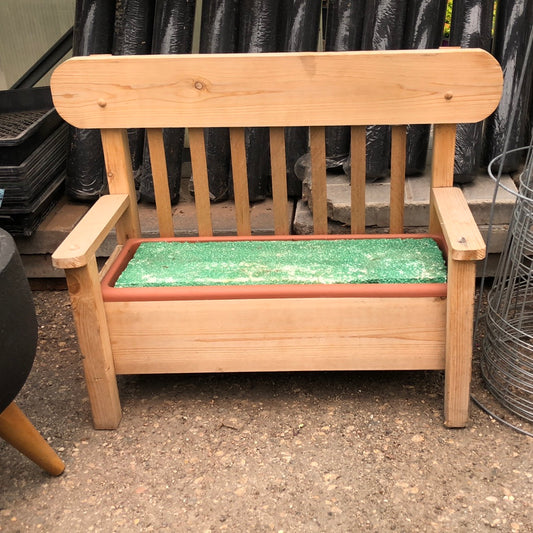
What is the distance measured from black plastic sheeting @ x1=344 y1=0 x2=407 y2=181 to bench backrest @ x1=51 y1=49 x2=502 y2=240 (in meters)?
0.58

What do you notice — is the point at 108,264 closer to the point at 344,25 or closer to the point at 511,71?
the point at 344,25

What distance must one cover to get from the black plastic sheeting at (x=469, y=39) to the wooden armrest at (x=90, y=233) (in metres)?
1.42

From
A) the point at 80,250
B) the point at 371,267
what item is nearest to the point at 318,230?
the point at 371,267

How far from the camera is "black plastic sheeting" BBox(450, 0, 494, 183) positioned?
2684 mm

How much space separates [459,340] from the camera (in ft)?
6.37

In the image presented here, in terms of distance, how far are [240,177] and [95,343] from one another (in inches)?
30.4

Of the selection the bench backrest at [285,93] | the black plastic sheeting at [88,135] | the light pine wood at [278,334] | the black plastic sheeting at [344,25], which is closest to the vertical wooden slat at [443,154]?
the bench backrest at [285,93]

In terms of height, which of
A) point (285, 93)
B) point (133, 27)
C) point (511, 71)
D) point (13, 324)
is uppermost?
point (133, 27)

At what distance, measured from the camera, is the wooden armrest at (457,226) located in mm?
1791

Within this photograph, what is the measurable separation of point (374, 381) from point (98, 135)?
1694 millimetres

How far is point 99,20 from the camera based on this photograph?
9.62 ft

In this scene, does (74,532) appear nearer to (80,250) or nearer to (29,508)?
(29,508)

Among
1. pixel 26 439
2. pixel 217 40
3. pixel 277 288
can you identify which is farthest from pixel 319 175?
pixel 26 439

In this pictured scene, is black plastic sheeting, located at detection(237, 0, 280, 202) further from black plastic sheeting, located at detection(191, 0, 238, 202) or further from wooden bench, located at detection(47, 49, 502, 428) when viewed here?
wooden bench, located at detection(47, 49, 502, 428)
